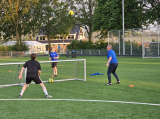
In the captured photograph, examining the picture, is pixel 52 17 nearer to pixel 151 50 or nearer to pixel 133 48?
pixel 133 48

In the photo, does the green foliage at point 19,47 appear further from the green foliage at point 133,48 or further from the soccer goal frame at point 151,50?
the soccer goal frame at point 151,50

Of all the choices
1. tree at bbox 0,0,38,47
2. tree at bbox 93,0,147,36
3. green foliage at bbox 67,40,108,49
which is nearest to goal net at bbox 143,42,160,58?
tree at bbox 93,0,147,36

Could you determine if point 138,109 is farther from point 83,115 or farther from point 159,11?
point 159,11

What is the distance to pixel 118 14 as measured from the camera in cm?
5100

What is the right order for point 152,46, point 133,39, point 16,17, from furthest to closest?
point 16,17 → point 133,39 → point 152,46

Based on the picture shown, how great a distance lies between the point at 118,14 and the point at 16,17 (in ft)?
77.8

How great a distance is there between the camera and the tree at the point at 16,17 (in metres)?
58.9

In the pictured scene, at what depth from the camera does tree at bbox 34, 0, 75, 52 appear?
66.6 metres

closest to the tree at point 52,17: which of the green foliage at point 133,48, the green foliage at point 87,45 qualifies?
the green foliage at point 87,45

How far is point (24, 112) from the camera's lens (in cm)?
697

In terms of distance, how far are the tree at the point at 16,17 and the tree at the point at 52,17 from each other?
2.24 m

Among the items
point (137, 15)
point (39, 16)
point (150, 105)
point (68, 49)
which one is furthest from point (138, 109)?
point (39, 16)

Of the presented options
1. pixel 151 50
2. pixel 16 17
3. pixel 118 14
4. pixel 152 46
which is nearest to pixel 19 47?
pixel 16 17

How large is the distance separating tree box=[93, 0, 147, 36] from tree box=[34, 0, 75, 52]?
52.1 ft
